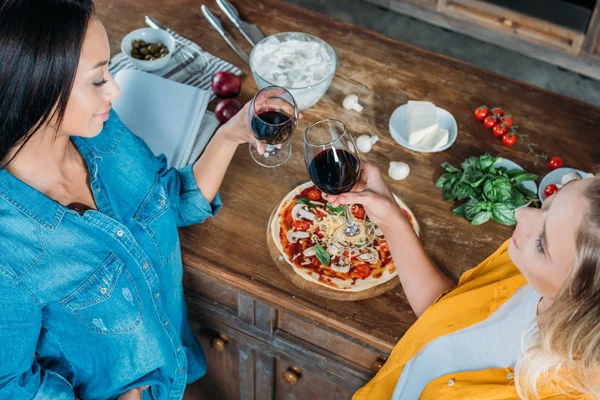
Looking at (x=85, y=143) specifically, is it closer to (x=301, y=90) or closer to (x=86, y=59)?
(x=86, y=59)

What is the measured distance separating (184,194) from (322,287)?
41cm

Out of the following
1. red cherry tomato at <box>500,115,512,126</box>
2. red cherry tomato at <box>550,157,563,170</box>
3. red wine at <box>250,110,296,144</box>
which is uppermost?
red wine at <box>250,110,296,144</box>

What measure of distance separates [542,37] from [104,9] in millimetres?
2299

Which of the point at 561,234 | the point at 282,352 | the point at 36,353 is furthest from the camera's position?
the point at 282,352

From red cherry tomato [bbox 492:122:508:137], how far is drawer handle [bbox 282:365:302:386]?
0.85m

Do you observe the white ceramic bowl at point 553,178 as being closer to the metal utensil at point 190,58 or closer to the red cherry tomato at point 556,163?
the red cherry tomato at point 556,163

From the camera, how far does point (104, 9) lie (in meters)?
2.12

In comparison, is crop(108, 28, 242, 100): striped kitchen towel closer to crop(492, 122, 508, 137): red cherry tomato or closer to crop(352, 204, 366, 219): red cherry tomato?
crop(352, 204, 366, 219): red cherry tomato

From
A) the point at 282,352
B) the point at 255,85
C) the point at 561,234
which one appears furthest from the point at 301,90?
the point at 561,234

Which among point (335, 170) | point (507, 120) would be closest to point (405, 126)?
point (507, 120)

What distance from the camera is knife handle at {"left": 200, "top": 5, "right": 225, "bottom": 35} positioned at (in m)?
2.03

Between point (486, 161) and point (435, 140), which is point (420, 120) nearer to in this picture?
point (435, 140)

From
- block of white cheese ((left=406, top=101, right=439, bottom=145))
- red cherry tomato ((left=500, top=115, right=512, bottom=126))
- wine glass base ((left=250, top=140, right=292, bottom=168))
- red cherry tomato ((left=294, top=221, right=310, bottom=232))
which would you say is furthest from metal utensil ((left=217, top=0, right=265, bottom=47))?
red cherry tomato ((left=500, top=115, right=512, bottom=126))

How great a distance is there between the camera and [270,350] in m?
1.82
